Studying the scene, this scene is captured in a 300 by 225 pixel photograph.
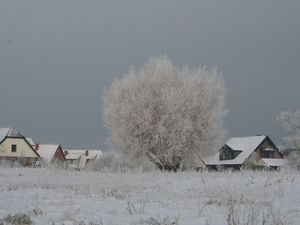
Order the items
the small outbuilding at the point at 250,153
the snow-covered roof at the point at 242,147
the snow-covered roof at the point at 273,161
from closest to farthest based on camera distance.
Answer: the snow-covered roof at the point at 273,161 → the small outbuilding at the point at 250,153 → the snow-covered roof at the point at 242,147

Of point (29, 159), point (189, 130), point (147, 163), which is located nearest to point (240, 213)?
point (189, 130)

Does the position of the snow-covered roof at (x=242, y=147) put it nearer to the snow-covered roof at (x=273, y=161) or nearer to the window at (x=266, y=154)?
the window at (x=266, y=154)

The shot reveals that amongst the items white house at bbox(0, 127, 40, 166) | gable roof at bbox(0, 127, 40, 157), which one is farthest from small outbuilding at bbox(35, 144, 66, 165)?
gable roof at bbox(0, 127, 40, 157)

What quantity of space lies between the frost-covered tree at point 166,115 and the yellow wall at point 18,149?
44091 millimetres

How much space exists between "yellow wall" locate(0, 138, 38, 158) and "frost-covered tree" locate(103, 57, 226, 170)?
44.1m

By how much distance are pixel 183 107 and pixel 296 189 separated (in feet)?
84.1

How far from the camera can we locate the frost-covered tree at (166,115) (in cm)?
3862

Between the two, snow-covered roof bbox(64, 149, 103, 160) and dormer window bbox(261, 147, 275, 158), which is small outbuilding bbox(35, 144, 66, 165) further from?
dormer window bbox(261, 147, 275, 158)

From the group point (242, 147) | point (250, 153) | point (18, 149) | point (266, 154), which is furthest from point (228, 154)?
point (18, 149)

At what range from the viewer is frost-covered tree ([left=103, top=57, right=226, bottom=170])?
127 ft

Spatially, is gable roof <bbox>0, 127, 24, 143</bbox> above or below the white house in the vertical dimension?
above

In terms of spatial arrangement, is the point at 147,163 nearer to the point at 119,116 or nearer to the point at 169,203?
the point at 119,116

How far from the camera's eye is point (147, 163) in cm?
4131

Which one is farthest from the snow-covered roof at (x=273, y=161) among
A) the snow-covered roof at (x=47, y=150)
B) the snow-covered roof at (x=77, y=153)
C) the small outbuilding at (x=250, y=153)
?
the snow-covered roof at (x=77, y=153)
